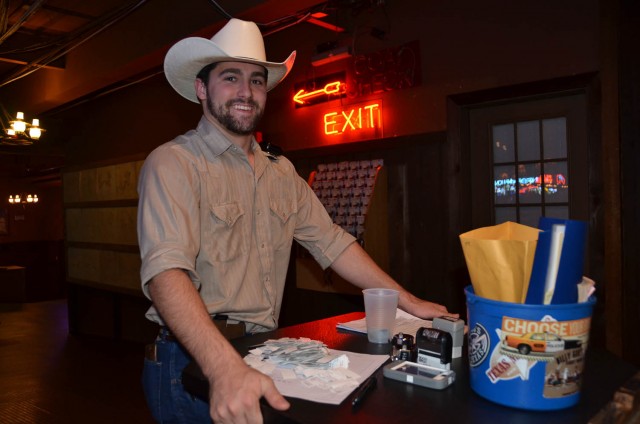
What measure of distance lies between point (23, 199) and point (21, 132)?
1155 centimetres

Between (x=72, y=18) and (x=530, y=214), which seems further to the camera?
(x=72, y=18)

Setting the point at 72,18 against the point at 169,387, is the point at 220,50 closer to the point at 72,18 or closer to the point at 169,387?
the point at 169,387

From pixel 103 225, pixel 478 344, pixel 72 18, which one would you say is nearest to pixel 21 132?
pixel 103 225

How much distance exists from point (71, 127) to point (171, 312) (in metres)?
8.96

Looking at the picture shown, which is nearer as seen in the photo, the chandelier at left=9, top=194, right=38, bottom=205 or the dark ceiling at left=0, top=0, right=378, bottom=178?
the dark ceiling at left=0, top=0, right=378, bottom=178

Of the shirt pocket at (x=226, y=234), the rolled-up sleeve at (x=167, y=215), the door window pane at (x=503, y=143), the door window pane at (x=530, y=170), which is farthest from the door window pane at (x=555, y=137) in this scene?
the rolled-up sleeve at (x=167, y=215)

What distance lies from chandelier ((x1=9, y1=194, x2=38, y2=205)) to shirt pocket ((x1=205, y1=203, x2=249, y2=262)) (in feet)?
61.0

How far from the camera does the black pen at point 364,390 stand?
103 centimetres

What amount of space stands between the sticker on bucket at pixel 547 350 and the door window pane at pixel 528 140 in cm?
308

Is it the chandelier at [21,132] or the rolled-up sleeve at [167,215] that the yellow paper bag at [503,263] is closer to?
the rolled-up sleeve at [167,215]

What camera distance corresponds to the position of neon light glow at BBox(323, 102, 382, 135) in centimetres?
474

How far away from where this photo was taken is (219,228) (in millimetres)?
1767

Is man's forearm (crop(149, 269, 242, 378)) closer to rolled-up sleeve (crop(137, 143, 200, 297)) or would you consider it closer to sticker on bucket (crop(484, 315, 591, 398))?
rolled-up sleeve (crop(137, 143, 200, 297))

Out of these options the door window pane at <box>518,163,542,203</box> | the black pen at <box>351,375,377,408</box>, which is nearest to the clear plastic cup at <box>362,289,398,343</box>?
the black pen at <box>351,375,377,408</box>
